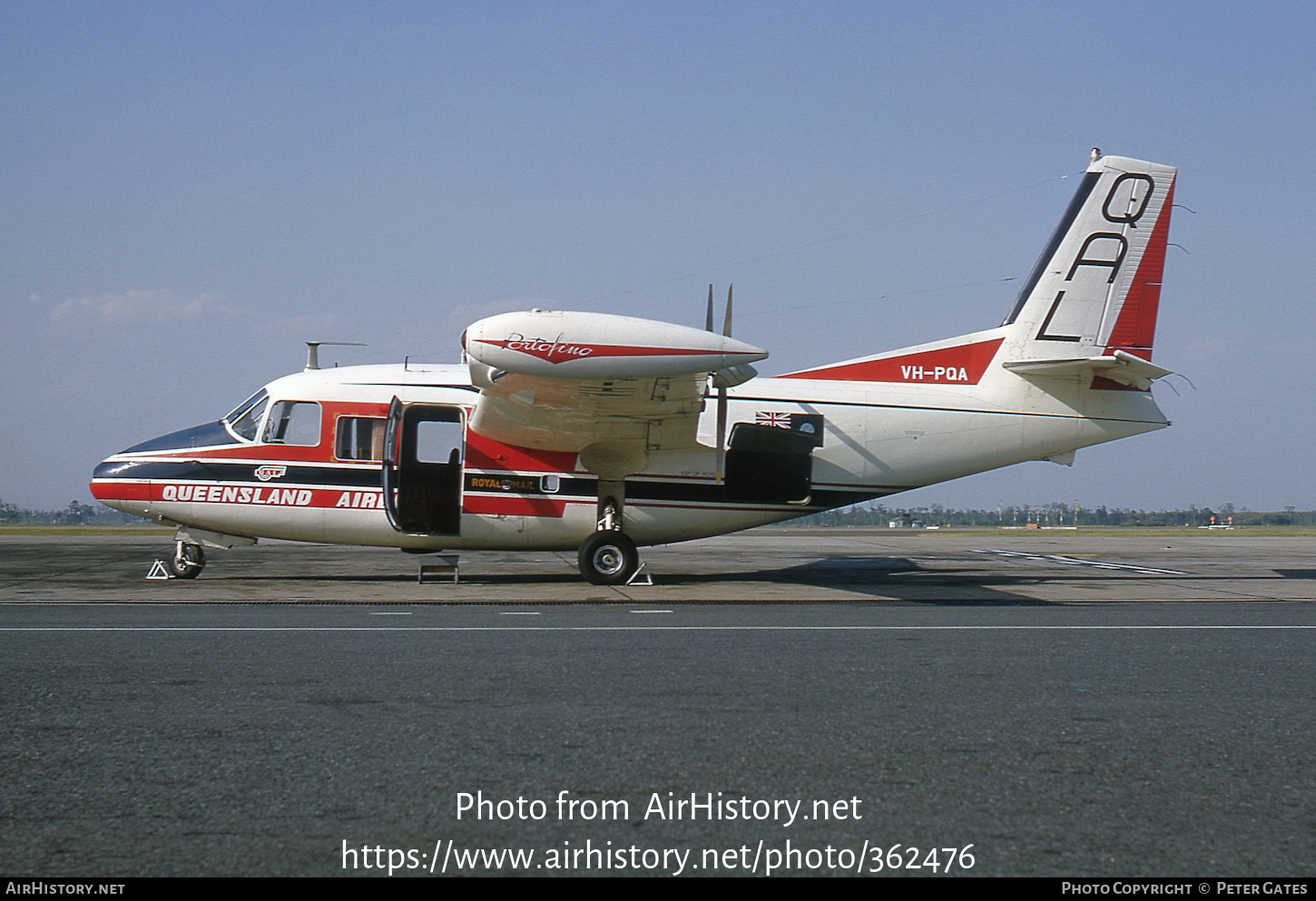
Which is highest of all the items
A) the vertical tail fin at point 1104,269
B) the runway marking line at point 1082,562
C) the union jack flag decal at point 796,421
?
the vertical tail fin at point 1104,269

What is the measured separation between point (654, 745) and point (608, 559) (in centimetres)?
1003

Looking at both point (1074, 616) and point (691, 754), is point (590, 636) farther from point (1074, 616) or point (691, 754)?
point (1074, 616)

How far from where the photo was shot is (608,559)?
13.8 m

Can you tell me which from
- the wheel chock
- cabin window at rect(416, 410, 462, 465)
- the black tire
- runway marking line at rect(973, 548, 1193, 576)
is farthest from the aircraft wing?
runway marking line at rect(973, 548, 1193, 576)

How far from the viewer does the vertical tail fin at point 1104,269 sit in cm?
1446

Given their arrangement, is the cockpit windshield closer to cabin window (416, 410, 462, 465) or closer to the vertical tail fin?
cabin window (416, 410, 462, 465)

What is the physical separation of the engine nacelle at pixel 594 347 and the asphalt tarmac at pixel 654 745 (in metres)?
2.93

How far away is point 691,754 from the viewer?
366 centimetres

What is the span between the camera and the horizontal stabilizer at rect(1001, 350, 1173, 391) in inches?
544

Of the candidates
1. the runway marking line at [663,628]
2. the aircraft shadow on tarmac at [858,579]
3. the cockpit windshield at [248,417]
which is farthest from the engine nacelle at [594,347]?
the cockpit windshield at [248,417]

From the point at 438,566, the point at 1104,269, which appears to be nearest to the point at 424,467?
the point at 438,566

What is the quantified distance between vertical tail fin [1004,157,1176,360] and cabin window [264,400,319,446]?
Answer: 11003 millimetres

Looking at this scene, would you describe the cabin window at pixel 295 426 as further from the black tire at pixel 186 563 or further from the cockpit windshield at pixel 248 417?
the black tire at pixel 186 563

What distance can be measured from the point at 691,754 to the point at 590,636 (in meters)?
3.68
